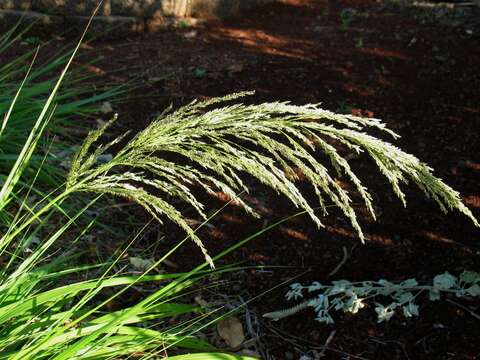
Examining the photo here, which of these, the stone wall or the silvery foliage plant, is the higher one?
the stone wall

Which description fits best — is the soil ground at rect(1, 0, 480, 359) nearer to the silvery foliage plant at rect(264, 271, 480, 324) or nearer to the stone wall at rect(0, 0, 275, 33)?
the silvery foliage plant at rect(264, 271, 480, 324)

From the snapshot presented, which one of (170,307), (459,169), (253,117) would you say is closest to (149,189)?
(170,307)

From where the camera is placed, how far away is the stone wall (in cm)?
515

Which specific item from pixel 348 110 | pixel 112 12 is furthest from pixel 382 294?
pixel 112 12

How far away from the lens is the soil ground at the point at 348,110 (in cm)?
221

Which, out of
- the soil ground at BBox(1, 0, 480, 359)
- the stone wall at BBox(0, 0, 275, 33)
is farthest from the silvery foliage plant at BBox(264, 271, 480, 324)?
the stone wall at BBox(0, 0, 275, 33)

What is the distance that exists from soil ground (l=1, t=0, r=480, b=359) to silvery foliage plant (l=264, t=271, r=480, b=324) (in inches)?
2.1

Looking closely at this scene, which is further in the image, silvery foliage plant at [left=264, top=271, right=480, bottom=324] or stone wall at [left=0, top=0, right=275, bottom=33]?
stone wall at [left=0, top=0, right=275, bottom=33]

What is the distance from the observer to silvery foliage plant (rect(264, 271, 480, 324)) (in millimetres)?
2145

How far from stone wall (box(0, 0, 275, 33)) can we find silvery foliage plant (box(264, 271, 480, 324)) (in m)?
3.56

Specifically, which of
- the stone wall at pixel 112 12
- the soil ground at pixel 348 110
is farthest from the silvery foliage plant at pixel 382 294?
the stone wall at pixel 112 12

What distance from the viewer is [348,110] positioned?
3.46 meters

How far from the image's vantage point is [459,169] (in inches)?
117

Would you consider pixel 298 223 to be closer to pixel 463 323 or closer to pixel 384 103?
pixel 463 323
